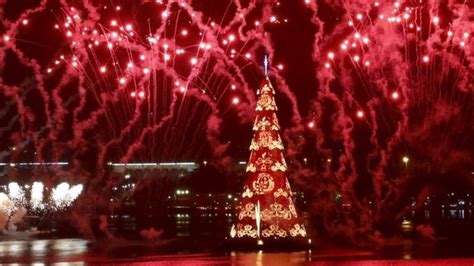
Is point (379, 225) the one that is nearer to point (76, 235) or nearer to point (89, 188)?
point (76, 235)

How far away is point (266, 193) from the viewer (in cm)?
2027

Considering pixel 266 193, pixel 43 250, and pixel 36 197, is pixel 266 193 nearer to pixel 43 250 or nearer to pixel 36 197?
Result: pixel 43 250

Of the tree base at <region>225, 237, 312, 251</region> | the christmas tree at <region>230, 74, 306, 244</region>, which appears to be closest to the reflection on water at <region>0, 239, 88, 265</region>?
the tree base at <region>225, 237, 312, 251</region>

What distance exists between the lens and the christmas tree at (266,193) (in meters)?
20.2

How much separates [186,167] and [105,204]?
12.0m

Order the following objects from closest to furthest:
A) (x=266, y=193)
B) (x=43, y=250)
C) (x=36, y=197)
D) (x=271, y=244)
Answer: (x=271, y=244) → (x=266, y=193) → (x=43, y=250) → (x=36, y=197)

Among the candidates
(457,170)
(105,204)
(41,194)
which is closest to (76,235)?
(41,194)

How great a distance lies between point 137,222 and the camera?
124ft

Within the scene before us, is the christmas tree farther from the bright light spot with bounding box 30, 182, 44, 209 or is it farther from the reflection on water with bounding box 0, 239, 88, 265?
the bright light spot with bounding box 30, 182, 44, 209

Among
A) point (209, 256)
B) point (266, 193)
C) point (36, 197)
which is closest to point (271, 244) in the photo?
point (266, 193)

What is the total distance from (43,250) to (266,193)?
6.88 metres

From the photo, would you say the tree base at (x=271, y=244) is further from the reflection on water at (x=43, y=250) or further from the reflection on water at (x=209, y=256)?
the reflection on water at (x=43, y=250)

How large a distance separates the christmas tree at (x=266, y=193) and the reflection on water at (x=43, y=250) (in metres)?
4.44

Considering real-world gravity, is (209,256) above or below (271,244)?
below
